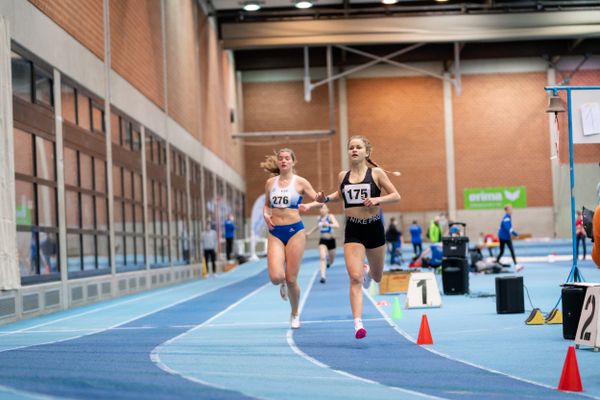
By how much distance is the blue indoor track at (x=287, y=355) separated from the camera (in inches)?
247

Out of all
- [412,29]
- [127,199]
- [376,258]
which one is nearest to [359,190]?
[376,258]

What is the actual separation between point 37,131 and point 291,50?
1340 inches

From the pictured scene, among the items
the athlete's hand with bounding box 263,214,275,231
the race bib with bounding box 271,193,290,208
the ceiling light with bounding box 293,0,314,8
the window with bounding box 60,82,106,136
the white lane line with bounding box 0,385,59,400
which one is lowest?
the white lane line with bounding box 0,385,59,400

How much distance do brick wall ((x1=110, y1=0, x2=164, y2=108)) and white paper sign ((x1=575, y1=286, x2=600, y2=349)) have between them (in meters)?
15.1

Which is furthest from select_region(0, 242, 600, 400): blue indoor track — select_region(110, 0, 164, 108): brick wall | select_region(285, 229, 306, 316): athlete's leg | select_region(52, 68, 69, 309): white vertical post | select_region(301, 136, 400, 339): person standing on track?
select_region(110, 0, 164, 108): brick wall

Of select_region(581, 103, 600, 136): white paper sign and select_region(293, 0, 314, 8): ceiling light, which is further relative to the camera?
select_region(293, 0, 314, 8): ceiling light

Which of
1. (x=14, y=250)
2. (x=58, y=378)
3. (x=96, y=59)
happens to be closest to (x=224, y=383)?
(x=58, y=378)

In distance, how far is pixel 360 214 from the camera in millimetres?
9805

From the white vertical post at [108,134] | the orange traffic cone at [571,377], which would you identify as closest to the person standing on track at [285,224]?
the orange traffic cone at [571,377]

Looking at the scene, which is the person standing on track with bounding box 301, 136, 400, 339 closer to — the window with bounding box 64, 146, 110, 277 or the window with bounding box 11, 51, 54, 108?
the window with bounding box 11, 51, 54, 108

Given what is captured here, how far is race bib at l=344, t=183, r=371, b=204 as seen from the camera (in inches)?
382

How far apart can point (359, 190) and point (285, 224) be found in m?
1.56

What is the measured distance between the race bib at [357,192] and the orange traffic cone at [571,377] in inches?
155

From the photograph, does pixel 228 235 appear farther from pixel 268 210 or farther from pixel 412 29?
pixel 268 210
